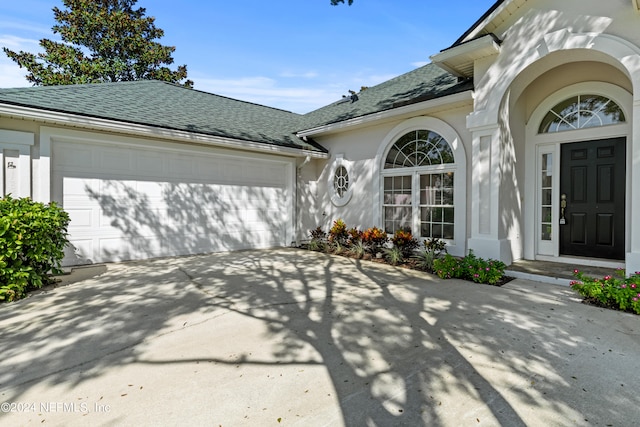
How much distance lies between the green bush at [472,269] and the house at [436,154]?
60 centimetres

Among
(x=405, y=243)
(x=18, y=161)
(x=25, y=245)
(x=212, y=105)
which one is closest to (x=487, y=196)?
(x=405, y=243)

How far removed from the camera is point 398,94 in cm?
885

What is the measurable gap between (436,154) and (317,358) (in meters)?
A: 5.93

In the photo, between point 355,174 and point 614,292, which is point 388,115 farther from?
point 614,292

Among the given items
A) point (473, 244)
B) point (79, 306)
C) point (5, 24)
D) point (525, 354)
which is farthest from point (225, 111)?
point (5, 24)

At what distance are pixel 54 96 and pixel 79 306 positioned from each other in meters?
4.90

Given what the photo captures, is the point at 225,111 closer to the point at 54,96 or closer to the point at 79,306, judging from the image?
the point at 54,96

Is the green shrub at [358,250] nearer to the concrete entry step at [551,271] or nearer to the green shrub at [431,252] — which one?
the green shrub at [431,252]

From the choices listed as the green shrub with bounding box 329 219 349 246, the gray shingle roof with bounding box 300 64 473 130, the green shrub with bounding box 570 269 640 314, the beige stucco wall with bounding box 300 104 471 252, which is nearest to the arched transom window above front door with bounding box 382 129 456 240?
the beige stucco wall with bounding box 300 104 471 252

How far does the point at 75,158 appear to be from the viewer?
6.38 metres

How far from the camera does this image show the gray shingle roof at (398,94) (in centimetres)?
727

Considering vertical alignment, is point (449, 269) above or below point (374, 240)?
below

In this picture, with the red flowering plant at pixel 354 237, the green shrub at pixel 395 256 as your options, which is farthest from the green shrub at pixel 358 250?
the green shrub at pixel 395 256

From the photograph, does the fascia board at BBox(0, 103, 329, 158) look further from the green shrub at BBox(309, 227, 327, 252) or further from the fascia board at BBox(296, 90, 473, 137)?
the green shrub at BBox(309, 227, 327, 252)
